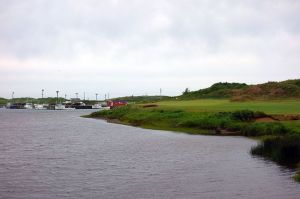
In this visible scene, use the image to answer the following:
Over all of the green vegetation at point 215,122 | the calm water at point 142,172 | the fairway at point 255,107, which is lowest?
the calm water at point 142,172

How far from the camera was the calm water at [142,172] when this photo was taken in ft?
86.4

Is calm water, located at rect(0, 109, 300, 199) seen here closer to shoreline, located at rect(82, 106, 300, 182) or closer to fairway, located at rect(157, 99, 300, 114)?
shoreline, located at rect(82, 106, 300, 182)

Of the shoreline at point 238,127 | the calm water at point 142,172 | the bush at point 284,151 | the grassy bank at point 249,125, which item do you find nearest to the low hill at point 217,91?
the shoreline at point 238,127

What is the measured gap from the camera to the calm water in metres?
26.3

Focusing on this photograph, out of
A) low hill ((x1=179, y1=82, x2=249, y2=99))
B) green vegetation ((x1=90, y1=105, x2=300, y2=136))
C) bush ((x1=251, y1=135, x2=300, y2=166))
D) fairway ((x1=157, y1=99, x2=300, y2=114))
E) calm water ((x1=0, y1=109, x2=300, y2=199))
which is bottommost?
calm water ((x1=0, y1=109, x2=300, y2=199))

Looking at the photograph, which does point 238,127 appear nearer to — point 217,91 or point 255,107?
point 255,107

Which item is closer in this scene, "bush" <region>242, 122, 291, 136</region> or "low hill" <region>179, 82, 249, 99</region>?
"bush" <region>242, 122, 291, 136</region>

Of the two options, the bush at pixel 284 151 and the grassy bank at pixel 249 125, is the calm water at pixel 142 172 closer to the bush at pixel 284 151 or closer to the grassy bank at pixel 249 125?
the bush at pixel 284 151

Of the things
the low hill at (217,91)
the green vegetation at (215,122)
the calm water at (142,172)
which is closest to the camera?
the calm water at (142,172)

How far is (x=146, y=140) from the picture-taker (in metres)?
55.3

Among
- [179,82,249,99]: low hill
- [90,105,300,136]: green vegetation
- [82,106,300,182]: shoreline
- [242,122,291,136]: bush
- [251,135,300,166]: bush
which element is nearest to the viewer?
[251,135,300,166]: bush

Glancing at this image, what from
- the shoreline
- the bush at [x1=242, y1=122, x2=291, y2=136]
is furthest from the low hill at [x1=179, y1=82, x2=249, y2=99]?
the bush at [x1=242, y1=122, x2=291, y2=136]

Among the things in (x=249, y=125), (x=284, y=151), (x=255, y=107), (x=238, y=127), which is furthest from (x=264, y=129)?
(x=255, y=107)

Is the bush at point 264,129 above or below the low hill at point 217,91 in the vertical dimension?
below
